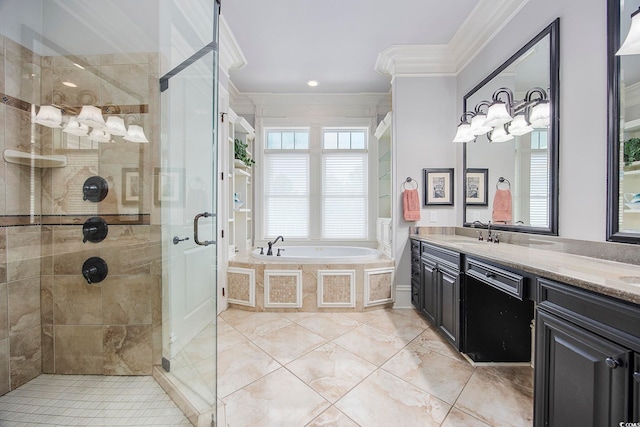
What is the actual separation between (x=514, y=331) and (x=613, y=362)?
3.95 ft

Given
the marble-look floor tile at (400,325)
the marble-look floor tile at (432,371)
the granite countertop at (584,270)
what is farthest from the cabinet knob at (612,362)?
the marble-look floor tile at (400,325)

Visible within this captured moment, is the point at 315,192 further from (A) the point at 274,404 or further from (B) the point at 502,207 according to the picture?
(A) the point at 274,404

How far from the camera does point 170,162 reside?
5.61 ft

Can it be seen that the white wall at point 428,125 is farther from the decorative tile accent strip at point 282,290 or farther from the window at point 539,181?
the decorative tile accent strip at point 282,290

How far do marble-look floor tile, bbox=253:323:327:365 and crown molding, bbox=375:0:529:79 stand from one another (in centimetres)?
292

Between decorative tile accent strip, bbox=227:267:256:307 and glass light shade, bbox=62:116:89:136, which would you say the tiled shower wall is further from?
decorative tile accent strip, bbox=227:267:256:307

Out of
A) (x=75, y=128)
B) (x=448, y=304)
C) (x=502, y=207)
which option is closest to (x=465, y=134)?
(x=502, y=207)

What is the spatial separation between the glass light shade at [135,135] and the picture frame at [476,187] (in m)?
2.74

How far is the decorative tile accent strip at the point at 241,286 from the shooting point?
9.11ft

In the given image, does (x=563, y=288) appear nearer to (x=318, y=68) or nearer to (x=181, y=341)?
(x=181, y=341)

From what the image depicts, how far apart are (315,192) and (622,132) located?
3098mm

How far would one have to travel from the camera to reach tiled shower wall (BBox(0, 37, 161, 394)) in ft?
4.72

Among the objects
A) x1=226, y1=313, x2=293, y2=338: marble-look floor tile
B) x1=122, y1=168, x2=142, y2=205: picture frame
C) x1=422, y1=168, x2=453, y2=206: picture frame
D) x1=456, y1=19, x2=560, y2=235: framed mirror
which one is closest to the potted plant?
x1=122, y1=168, x2=142, y2=205: picture frame

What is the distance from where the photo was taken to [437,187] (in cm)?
287
